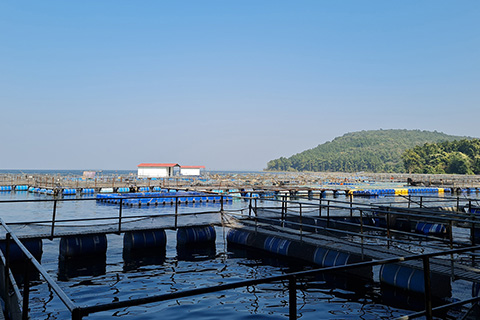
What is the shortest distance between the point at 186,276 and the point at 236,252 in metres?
3.94

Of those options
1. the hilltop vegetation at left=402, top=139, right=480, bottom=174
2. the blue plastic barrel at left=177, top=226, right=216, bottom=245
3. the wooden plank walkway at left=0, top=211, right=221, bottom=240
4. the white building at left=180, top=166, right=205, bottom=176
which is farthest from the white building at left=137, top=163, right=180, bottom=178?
the hilltop vegetation at left=402, top=139, right=480, bottom=174

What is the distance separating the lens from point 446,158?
147 metres

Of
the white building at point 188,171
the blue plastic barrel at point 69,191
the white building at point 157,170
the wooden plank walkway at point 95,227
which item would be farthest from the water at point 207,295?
the white building at point 188,171

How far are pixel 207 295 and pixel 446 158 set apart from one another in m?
160

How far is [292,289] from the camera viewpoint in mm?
3662

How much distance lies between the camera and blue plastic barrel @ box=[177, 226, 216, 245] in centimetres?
1611

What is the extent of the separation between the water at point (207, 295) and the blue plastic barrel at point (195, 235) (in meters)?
1.20

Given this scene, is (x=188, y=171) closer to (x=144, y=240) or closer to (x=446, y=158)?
(x=144, y=240)

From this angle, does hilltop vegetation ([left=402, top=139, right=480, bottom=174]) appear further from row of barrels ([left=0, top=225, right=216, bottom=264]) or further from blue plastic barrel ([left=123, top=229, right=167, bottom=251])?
blue plastic barrel ([left=123, top=229, right=167, bottom=251])

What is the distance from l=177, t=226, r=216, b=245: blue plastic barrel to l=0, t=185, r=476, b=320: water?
3.93 ft

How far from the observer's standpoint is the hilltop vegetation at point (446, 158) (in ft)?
452

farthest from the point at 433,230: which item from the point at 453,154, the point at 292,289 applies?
the point at 453,154

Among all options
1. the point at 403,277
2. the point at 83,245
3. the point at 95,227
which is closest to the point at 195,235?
the point at 95,227

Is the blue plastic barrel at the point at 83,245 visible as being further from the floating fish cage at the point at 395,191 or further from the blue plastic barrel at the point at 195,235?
the floating fish cage at the point at 395,191
